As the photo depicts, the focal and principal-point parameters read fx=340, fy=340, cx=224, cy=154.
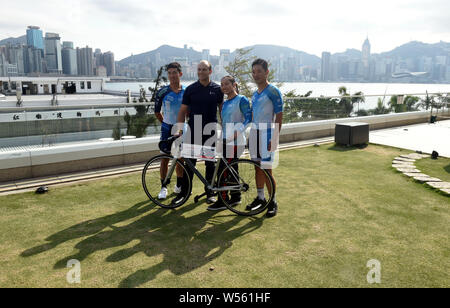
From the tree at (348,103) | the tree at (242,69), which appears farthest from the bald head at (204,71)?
the tree at (242,69)

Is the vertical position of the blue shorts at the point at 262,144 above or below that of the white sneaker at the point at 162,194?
above

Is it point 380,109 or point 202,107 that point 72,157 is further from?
point 380,109

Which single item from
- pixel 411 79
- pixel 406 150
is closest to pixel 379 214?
pixel 406 150

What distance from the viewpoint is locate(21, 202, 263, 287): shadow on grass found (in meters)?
3.56

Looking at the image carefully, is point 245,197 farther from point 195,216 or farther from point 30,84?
point 30,84

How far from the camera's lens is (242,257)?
3.69 metres

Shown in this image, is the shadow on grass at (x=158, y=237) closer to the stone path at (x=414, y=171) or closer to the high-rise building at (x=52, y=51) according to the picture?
the stone path at (x=414, y=171)

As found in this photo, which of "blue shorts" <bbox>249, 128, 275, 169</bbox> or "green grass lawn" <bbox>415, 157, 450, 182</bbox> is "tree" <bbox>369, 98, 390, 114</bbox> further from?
"blue shorts" <bbox>249, 128, 275, 169</bbox>

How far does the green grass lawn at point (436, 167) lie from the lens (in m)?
6.80

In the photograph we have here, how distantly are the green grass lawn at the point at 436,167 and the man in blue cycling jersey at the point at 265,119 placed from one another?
3965mm

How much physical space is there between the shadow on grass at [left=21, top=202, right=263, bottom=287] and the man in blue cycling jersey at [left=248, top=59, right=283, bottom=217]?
783 mm

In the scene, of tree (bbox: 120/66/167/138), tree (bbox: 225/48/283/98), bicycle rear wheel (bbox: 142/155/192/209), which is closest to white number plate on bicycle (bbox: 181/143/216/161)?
bicycle rear wheel (bbox: 142/155/192/209)

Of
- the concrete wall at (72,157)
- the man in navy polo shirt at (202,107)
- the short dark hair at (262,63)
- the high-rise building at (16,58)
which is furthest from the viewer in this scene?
the high-rise building at (16,58)

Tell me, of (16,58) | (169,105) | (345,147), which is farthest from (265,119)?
(16,58)
